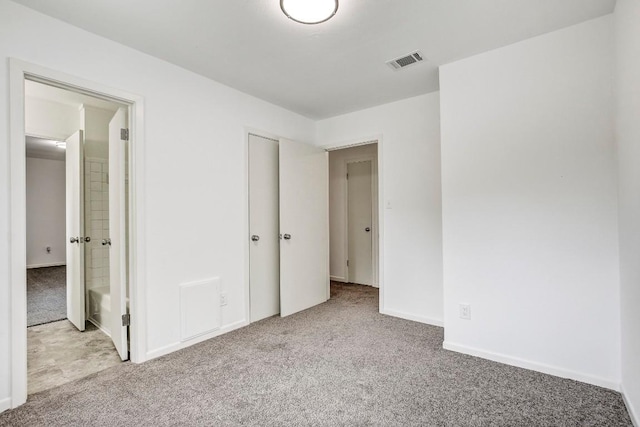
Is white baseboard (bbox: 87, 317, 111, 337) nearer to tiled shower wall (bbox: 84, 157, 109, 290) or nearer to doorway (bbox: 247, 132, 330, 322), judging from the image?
tiled shower wall (bbox: 84, 157, 109, 290)

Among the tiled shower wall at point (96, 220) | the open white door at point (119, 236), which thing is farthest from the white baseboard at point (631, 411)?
the tiled shower wall at point (96, 220)

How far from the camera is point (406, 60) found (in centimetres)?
258

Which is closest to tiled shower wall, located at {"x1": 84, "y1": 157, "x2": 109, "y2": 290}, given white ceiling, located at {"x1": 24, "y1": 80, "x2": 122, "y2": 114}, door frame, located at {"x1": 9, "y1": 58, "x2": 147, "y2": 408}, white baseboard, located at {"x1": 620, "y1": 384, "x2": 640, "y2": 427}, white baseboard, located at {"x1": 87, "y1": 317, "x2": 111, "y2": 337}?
white baseboard, located at {"x1": 87, "y1": 317, "x2": 111, "y2": 337}

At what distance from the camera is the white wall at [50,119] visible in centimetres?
321

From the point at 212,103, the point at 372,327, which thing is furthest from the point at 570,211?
the point at 212,103

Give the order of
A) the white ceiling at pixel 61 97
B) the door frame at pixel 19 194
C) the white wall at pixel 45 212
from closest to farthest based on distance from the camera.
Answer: the door frame at pixel 19 194
the white ceiling at pixel 61 97
the white wall at pixel 45 212

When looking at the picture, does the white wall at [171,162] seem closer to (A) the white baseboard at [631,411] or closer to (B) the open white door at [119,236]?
(B) the open white door at [119,236]

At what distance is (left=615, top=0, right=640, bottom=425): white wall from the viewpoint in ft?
5.20

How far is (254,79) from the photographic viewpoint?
2.94 m

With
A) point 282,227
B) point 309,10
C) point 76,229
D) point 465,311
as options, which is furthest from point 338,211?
point 309,10

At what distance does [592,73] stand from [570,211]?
94 cm

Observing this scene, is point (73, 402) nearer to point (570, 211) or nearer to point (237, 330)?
point (237, 330)

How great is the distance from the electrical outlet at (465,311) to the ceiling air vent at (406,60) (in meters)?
2.09

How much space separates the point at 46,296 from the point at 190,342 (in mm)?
3172
